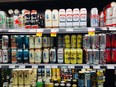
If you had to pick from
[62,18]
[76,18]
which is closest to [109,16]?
[76,18]

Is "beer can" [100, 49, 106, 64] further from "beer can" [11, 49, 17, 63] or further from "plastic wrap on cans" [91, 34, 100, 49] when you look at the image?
"beer can" [11, 49, 17, 63]

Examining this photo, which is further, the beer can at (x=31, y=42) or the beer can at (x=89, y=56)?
the beer can at (x=31, y=42)

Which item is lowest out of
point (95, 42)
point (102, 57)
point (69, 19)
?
point (102, 57)

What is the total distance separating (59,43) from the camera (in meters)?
2.98

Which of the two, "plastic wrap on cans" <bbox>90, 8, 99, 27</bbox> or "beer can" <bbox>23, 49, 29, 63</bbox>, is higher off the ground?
"plastic wrap on cans" <bbox>90, 8, 99, 27</bbox>

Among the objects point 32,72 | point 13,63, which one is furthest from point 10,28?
point 32,72

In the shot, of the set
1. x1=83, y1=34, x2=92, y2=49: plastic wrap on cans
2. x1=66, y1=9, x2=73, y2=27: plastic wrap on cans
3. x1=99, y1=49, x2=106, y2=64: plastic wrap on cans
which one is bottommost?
x1=99, y1=49, x2=106, y2=64: plastic wrap on cans

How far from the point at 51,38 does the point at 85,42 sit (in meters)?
0.52

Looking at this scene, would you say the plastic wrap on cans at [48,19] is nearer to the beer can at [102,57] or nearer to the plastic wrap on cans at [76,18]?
the plastic wrap on cans at [76,18]

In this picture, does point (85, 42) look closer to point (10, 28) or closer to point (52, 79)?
point (52, 79)

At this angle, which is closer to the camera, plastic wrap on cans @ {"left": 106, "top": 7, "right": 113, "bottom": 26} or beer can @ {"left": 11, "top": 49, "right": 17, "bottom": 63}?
plastic wrap on cans @ {"left": 106, "top": 7, "right": 113, "bottom": 26}

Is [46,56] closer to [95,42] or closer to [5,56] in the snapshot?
[5,56]

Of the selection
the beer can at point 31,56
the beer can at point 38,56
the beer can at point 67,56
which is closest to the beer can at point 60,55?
the beer can at point 67,56

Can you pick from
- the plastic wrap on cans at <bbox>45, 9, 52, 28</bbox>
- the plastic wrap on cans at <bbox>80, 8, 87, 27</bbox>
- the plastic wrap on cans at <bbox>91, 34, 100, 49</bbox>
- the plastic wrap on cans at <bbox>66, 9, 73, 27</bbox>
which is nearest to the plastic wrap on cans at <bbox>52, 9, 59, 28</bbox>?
the plastic wrap on cans at <bbox>45, 9, 52, 28</bbox>
